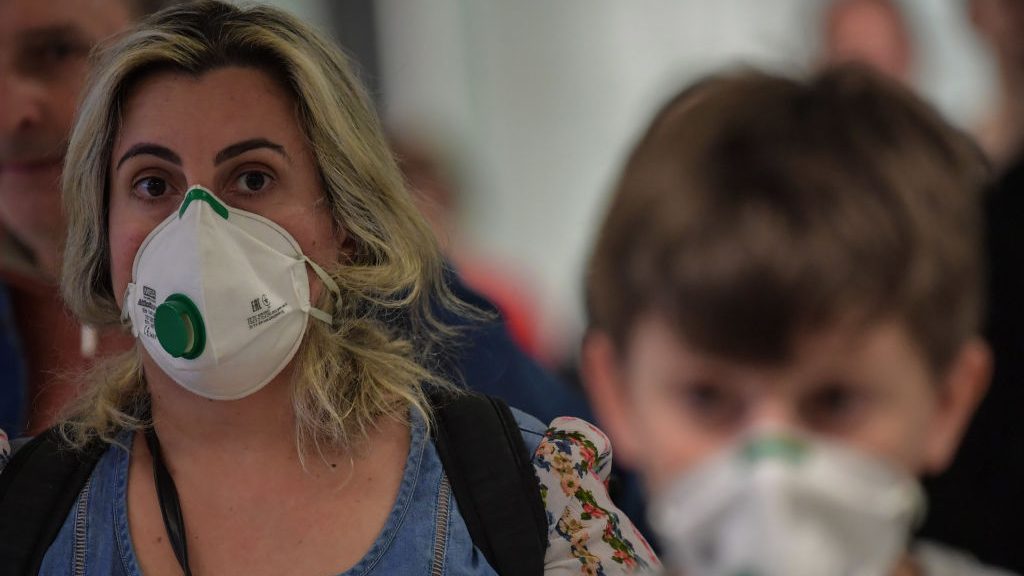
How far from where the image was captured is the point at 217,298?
174 centimetres

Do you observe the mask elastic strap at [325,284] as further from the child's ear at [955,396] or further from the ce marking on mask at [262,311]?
the child's ear at [955,396]

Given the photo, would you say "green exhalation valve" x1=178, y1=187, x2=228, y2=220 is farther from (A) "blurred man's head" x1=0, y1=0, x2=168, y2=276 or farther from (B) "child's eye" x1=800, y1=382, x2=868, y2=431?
(B) "child's eye" x1=800, y1=382, x2=868, y2=431

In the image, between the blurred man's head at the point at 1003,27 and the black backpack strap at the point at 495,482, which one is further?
the blurred man's head at the point at 1003,27

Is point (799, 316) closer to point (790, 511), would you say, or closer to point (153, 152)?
point (790, 511)

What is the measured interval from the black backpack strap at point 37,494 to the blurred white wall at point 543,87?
4.07 meters

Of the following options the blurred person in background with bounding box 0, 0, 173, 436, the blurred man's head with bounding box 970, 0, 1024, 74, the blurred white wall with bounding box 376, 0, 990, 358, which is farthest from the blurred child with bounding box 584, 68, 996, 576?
the blurred white wall with bounding box 376, 0, 990, 358

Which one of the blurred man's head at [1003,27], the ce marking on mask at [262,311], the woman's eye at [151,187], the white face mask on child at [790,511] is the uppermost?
the blurred man's head at [1003,27]

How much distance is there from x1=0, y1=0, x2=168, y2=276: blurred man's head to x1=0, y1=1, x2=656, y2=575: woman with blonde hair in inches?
12.8

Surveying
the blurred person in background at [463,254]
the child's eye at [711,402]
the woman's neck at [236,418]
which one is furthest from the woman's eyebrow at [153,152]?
the child's eye at [711,402]

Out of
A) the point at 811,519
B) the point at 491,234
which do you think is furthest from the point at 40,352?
the point at 491,234

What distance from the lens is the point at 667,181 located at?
1.17 m

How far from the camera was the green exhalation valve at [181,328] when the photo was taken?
5.64 feet

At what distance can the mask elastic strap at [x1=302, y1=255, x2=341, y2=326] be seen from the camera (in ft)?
6.05

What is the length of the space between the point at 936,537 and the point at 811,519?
86 cm
